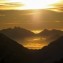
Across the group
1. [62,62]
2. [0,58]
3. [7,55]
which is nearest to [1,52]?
[7,55]

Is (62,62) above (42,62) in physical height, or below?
above

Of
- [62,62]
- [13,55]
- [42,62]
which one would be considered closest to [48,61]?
[42,62]

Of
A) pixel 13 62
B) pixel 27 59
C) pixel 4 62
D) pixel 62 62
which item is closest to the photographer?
pixel 62 62

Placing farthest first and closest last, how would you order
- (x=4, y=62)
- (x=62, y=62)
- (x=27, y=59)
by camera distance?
(x=27, y=59) → (x=4, y=62) → (x=62, y=62)

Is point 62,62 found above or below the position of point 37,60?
above

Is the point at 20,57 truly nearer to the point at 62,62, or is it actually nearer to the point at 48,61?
the point at 48,61

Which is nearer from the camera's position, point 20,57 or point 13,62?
point 13,62

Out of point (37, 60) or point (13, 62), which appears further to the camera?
point (37, 60)

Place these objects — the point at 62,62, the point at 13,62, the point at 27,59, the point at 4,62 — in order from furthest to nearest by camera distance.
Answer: the point at 27,59 → the point at 13,62 → the point at 4,62 → the point at 62,62

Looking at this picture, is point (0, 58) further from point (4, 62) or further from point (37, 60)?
point (37, 60)
